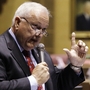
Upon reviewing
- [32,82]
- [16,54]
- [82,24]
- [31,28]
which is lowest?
[82,24]

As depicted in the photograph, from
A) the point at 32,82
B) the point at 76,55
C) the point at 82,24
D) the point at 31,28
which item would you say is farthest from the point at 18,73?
the point at 82,24

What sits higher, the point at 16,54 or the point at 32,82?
the point at 16,54

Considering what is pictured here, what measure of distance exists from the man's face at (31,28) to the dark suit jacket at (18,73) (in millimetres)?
85

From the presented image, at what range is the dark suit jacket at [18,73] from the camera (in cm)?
184

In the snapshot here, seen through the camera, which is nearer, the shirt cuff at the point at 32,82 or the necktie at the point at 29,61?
the shirt cuff at the point at 32,82

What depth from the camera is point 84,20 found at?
309 inches

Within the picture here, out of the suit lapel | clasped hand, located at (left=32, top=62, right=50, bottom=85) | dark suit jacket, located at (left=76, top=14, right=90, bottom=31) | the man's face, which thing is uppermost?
the man's face

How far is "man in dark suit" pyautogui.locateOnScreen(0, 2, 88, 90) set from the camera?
185 centimetres

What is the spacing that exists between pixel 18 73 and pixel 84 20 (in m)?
6.05

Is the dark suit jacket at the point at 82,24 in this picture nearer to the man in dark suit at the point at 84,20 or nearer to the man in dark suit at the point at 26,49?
the man in dark suit at the point at 84,20

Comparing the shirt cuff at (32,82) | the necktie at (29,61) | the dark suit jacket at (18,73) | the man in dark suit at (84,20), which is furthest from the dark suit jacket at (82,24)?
the shirt cuff at (32,82)

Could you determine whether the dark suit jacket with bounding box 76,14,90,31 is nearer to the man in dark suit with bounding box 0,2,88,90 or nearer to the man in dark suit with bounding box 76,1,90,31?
the man in dark suit with bounding box 76,1,90,31

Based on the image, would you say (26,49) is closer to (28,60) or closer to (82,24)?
(28,60)

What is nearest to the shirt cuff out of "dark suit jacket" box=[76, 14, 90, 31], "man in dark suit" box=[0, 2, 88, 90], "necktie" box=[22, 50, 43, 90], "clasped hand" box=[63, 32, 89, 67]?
"man in dark suit" box=[0, 2, 88, 90]
